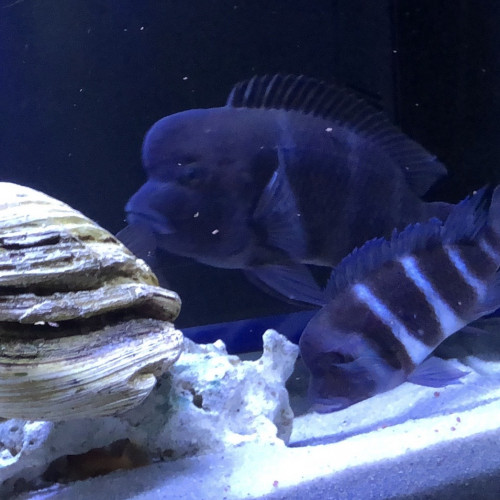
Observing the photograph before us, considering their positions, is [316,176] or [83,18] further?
[83,18]

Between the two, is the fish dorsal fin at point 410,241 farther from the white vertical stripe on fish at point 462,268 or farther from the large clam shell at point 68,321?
the large clam shell at point 68,321

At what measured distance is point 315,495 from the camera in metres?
0.89

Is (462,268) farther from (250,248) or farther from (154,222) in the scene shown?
(154,222)

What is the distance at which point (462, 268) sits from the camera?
1561 mm

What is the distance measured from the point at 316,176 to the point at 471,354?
1.14m

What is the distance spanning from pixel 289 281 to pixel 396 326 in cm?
50

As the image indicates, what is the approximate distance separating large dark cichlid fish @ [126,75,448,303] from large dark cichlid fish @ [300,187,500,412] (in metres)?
0.20

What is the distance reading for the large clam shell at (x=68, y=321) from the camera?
95cm

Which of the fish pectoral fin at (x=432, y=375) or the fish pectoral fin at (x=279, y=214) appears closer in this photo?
the fish pectoral fin at (x=432, y=375)

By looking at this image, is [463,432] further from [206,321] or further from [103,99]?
[103,99]

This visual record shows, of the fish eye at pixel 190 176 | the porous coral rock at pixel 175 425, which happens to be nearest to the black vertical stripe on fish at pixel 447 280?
the porous coral rock at pixel 175 425

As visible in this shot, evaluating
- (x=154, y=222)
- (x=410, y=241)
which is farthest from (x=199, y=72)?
(x=410, y=241)

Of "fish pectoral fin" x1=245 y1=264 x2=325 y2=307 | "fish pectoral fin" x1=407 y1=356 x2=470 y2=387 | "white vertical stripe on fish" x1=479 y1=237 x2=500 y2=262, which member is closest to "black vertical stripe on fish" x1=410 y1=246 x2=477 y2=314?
"white vertical stripe on fish" x1=479 y1=237 x2=500 y2=262

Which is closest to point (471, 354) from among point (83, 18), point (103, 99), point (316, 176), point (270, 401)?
point (316, 176)
